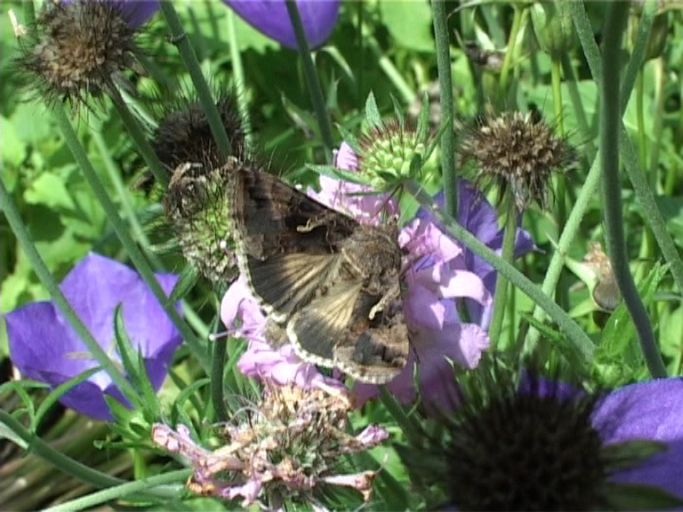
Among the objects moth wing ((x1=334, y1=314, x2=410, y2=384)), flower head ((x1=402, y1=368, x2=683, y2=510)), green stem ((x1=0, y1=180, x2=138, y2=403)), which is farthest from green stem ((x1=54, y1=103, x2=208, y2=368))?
flower head ((x1=402, y1=368, x2=683, y2=510))

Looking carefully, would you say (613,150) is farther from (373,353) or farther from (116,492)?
(116,492)

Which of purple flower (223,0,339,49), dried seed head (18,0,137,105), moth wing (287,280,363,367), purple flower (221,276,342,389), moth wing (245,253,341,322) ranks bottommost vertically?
purple flower (221,276,342,389)

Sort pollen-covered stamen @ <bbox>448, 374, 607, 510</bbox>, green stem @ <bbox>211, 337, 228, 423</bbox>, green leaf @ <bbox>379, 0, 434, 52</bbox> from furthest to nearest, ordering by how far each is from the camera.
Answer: green leaf @ <bbox>379, 0, 434, 52</bbox> → green stem @ <bbox>211, 337, 228, 423</bbox> → pollen-covered stamen @ <bbox>448, 374, 607, 510</bbox>

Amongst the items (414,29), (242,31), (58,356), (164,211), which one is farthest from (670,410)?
(242,31)

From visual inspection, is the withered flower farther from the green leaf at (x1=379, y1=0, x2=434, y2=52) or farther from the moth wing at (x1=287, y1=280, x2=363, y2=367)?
the green leaf at (x1=379, y1=0, x2=434, y2=52)

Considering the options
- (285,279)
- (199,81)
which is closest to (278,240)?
(285,279)

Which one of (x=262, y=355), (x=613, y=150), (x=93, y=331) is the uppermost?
(x=613, y=150)
